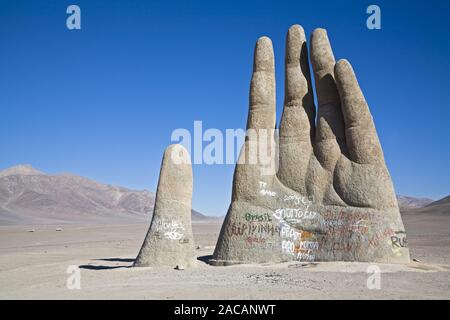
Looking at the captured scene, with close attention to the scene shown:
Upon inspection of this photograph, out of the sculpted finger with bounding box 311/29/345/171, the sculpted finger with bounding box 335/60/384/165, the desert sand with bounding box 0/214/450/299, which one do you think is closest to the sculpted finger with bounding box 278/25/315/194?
the sculpted finger with bounding box 311/29/345/171

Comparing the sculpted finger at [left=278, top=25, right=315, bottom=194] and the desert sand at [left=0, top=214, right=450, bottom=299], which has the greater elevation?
the sculpted finger at [left=278, top=25, right=315, bottom=194]

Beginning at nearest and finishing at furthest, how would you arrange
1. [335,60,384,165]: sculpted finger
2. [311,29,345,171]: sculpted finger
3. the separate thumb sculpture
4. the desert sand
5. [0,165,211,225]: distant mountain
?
the desert sand → the separate thumb sculpture → [335,60,384,165]: sculpted finger → [311,29,345,171]: sculpted finger → [0,165,211,225]: distant mountain

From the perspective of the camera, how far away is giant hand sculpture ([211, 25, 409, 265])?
13.8m

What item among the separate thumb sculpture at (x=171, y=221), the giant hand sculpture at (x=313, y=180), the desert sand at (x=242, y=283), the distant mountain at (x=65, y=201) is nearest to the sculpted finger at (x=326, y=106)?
the giant hand sculpture at (x=313, y=180)

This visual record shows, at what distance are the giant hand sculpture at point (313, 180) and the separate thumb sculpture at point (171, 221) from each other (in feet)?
5.12

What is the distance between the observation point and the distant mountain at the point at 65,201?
98.8 m

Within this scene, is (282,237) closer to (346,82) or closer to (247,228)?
(247,228)

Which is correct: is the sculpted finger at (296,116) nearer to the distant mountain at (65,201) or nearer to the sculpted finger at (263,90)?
the sculpted finger at (263,90)

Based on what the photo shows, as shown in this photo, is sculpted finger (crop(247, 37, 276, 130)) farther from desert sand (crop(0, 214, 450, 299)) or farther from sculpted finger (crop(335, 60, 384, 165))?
desert sand (crop(0, 214, 450, 299))

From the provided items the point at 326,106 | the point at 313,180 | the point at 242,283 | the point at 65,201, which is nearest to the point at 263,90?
the point at 326,106

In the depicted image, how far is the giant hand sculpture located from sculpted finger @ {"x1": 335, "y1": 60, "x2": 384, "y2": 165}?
0.10 feet
